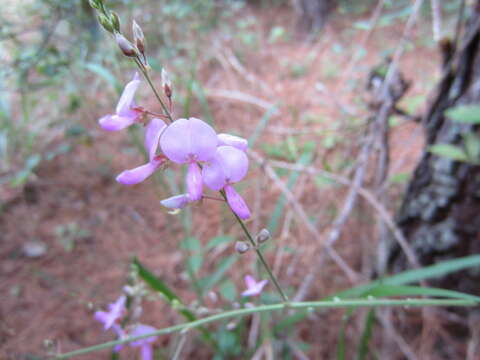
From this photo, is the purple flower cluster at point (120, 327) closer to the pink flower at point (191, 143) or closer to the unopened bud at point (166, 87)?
the pink flower at point (191, 143)

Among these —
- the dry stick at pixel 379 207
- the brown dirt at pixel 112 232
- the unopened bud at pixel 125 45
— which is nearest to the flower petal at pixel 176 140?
the unopened bud at pixel 125 45

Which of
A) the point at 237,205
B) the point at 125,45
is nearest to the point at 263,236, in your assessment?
the point at 237,205

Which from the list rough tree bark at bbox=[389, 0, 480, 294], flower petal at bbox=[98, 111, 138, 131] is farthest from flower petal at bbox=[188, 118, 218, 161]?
rough tree bark at bbox=[389, 0, 480, 294]

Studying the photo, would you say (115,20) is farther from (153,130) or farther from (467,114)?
(467,114)

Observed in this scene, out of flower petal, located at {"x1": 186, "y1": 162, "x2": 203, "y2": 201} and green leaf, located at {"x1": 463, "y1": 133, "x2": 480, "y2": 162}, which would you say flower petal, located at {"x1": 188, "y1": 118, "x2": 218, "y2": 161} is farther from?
green leaf, located at {"x1": 463, "y1": 133, "x2": 480, "y2": 162}

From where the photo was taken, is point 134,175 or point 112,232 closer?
point 134,175

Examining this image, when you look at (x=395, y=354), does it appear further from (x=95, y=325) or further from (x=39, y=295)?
(x=39, y=295)
